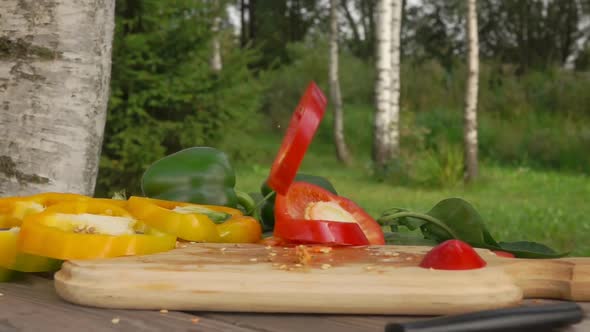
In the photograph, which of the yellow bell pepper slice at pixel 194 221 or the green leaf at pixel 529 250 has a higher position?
the yellow bell pepper slice at pixel 194 221

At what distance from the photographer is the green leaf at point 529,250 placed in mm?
1757

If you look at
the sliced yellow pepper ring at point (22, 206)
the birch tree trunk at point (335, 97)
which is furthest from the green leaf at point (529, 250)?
the birch tree trunk at point (335, 97)

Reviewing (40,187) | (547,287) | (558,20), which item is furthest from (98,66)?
(558,20)

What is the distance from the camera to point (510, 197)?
35.6 feet

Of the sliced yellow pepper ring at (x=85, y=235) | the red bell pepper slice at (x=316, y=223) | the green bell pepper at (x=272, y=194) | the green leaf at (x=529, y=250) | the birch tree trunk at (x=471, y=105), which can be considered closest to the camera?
the sliced yellow pepper ring at (x=85, y=235)

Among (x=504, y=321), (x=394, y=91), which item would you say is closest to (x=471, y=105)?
(x=394, y=91)

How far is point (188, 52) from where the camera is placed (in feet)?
37.0

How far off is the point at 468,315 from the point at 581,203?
379 inches

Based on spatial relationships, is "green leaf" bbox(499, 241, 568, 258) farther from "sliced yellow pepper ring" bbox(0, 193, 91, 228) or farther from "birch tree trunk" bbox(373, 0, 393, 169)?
"birch tree trunk" bbox(373, 0, 393, 169)

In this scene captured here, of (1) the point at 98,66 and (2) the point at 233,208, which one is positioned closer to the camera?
(2) the point at 233,208

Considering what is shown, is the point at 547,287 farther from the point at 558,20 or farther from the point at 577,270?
the point at 558,20

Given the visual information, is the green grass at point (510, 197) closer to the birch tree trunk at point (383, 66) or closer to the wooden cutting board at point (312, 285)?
the birch tree trunk at point (383, 66)

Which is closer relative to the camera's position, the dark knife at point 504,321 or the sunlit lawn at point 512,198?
the dark knife at point 504,321

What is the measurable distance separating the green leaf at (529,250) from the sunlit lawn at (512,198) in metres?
5.28
